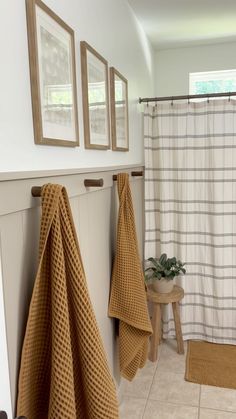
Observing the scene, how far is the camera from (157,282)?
2234 millimetres

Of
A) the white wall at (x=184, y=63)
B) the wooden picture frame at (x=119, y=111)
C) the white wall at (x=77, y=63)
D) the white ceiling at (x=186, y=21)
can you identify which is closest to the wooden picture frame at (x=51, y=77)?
the white wall at (x=77, y=63)

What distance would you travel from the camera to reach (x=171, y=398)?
190 centimetres

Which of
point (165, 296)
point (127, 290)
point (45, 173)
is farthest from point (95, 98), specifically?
point (165, 296)

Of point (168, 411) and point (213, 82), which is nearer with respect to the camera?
point (168, 411)

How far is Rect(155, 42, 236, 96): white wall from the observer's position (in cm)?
276

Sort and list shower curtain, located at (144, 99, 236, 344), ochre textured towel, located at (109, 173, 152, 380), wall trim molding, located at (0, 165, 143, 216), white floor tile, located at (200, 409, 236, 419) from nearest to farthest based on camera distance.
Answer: wall trim molding, located at (0, 165, 143, 216) < ochre textured towel, located at (109, 173, 152, 380) < white floor tile, located at (200, 409, 236, 419) < shower curtain, located at (144, 99, 236, 344)

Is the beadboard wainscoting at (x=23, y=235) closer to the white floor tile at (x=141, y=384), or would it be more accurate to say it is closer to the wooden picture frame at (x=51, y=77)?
the wooden picture frame at (x=51, y=77)

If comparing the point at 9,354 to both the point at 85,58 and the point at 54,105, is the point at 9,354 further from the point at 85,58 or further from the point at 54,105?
the point at 85,58

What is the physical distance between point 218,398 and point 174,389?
25 centimetres

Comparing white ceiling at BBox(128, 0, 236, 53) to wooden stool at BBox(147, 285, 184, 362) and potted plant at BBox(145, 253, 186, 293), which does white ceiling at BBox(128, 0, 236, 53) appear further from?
wooden stool at BBox(147, 285, 184, 362)

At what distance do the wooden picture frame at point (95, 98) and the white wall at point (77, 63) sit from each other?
0.03m

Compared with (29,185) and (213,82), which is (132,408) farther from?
(213,82)

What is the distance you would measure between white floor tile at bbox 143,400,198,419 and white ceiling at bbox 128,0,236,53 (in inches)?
92.9

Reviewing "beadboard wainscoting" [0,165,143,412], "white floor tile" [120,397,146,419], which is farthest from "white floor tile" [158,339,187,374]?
"beadboard wainscoting" [0,165,143,412]
